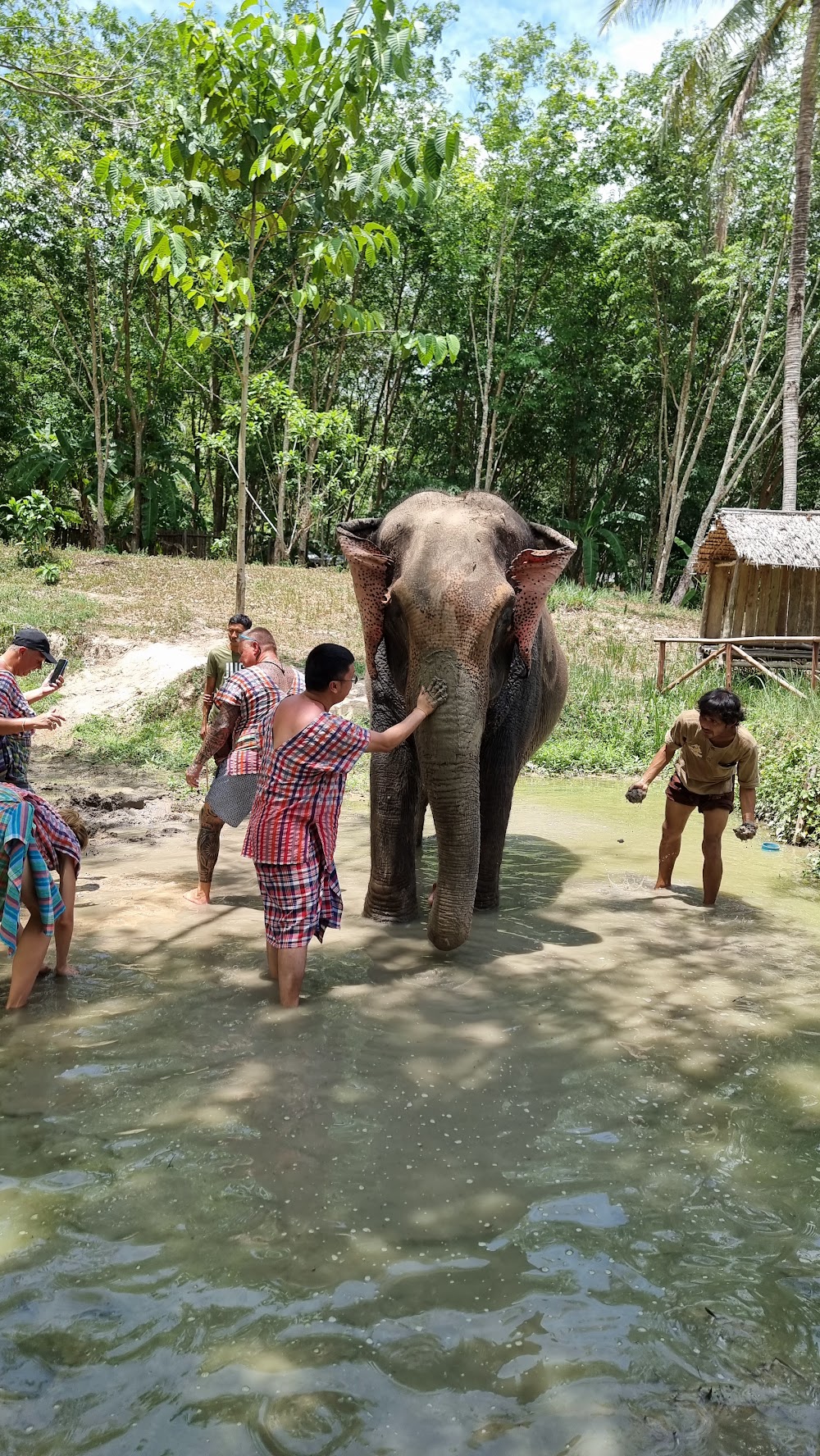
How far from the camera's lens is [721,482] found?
2566cm

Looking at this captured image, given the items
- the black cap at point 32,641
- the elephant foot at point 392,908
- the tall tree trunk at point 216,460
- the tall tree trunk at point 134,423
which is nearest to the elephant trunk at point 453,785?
the elephant foot at point 392,908

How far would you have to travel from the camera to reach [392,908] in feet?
19.1

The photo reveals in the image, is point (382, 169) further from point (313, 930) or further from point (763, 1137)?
point (763, 1137)

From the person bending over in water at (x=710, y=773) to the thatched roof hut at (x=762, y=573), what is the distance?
11160 mm

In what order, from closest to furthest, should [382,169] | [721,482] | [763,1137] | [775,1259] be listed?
1. [775,1259]
2. [763,1137]
3. [382,169]
4. [721,482]

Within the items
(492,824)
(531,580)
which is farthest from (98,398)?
(531,580)

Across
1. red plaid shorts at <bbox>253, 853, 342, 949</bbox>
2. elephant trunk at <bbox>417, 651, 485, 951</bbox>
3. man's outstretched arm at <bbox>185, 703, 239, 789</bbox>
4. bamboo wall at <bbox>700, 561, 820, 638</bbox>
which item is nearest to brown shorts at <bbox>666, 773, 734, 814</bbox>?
elephant trunk at <bbox>417, 651, 485, 951</bbox>

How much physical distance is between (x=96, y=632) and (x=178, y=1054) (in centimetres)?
1149

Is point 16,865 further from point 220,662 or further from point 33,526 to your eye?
point 33,526

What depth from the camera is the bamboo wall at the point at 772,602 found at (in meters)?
18.3

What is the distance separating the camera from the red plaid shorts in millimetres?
4426

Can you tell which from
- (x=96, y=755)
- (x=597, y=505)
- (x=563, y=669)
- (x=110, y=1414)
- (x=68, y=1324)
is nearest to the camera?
(x=110, y=1414)

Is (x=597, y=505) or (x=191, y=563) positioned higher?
(x=597, y=505)

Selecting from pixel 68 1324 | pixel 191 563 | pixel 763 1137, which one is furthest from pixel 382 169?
pixel 191 563
